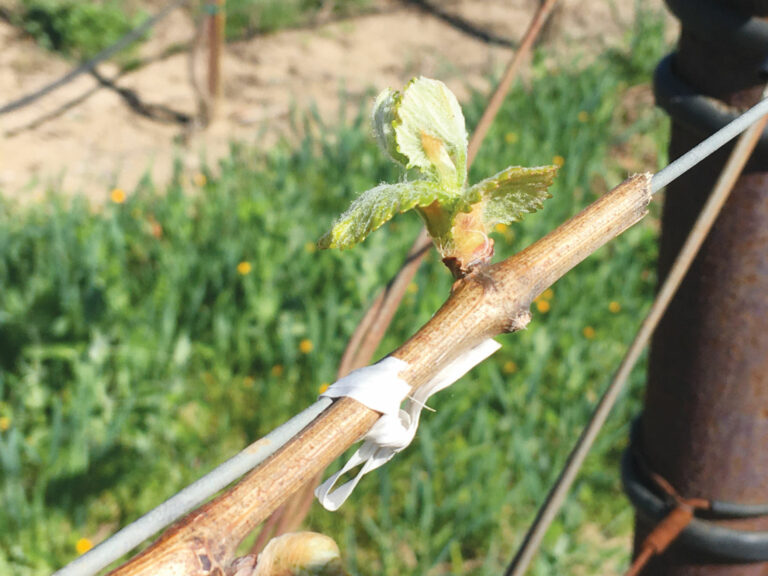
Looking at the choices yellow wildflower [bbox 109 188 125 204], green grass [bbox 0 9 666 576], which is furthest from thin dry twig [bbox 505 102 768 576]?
yellow wildflower [bbox 109 188 125 204]

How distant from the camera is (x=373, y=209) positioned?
361mm

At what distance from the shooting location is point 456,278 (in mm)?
399

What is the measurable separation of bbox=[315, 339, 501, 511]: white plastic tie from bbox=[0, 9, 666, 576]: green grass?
54.2 inches

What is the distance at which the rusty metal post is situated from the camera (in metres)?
0.63

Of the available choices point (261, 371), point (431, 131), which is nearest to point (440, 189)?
point (431, 131)

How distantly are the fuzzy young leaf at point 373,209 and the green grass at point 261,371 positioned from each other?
1428mm

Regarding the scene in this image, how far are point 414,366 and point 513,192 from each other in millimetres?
94

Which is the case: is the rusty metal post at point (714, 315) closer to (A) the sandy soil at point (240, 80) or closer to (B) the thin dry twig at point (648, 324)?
(B) the thin dry twig at point (648, 324)

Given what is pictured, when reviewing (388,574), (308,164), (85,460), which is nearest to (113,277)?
(85,460)

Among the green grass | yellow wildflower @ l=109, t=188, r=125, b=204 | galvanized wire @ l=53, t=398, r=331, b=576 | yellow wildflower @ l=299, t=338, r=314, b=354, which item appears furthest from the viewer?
yellow wildflower @ l=109, t=188, r=125, b=204

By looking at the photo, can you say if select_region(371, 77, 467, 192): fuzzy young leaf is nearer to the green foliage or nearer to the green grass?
the green grass

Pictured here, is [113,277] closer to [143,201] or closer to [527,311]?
[143,201]

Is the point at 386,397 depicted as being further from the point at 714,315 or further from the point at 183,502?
the point at 714,315

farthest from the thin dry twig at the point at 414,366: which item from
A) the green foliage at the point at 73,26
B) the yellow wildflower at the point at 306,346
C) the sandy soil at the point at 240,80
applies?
the green foliage at the point at 73,26
